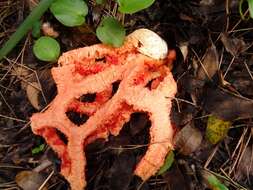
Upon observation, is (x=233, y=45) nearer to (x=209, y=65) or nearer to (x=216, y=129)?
(x=209, y=65)

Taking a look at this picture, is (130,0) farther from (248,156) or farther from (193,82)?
(248,156)

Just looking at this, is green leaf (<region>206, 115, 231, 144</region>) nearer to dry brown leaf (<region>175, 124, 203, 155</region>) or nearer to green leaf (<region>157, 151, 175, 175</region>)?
dry brown leaf (<region>175, 124, 203, 155</region>)

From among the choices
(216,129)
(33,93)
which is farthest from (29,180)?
(216,129)

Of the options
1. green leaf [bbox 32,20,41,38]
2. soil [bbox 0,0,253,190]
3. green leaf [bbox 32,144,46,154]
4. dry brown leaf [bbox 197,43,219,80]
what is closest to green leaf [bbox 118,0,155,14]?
soil [bbox 0,0,253,190]

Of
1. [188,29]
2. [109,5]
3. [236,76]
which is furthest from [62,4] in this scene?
[236,76]

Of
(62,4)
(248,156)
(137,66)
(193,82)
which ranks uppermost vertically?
(62,4)
